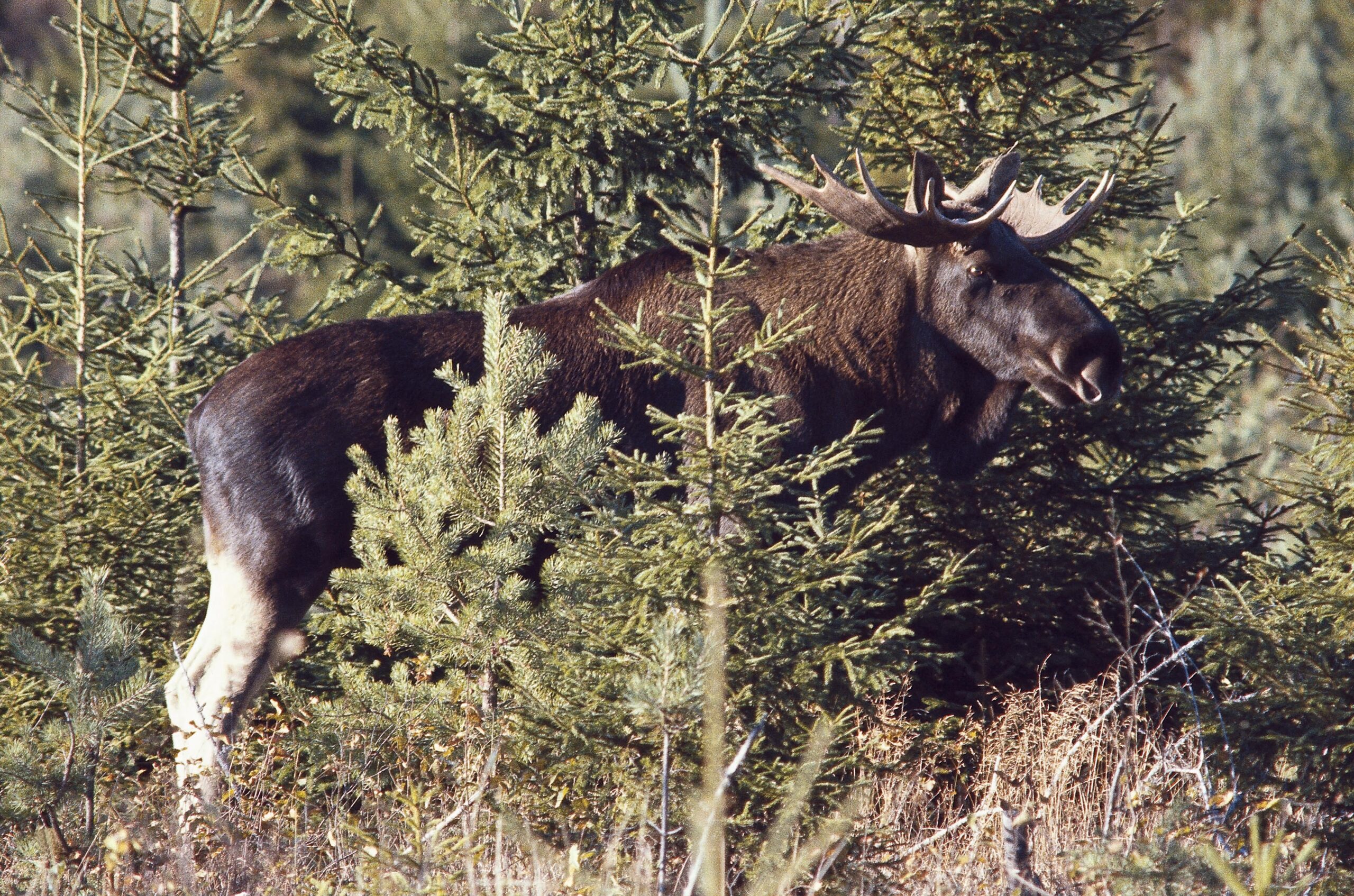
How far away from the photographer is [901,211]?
5.69 metres

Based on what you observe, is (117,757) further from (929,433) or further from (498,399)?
(929,433)

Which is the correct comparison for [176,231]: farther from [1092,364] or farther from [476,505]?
[1092,364]

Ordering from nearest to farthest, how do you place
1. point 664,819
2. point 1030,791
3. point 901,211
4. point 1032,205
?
point 664,819 → point 1030,791 → point 901,211 → point 1032,205

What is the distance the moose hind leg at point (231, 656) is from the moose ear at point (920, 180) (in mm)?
3235

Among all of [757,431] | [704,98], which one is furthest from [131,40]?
[757,431]

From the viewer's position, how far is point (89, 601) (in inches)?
166

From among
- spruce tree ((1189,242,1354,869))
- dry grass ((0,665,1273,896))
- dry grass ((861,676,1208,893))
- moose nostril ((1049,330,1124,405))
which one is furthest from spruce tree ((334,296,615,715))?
spruce tree ((1189,242,1354,869))

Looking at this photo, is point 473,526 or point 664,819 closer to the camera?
point 664,819

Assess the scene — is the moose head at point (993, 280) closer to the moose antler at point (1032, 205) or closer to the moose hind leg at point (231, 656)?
the moose antler at point (1032, 205)

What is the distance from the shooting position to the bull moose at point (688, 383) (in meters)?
5.23

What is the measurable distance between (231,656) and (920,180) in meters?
3.60

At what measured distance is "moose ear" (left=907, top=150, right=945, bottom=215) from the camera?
576cm

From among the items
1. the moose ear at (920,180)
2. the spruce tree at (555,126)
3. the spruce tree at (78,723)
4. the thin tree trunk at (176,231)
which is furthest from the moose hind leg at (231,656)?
the moose ear at (920,180)

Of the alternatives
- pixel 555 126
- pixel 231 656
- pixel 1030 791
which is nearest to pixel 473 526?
pixel 231 656
